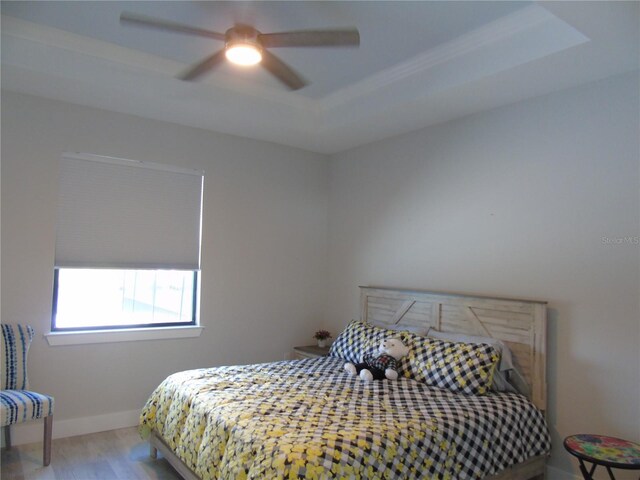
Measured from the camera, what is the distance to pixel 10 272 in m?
3.39

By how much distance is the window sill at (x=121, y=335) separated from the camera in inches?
141

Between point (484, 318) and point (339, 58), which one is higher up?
point (339, 58)

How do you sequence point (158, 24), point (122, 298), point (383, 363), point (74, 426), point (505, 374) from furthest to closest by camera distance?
point (122, 298) < point (74, 426) < point (383, 363) < point (505, 374) < point (158, 24)

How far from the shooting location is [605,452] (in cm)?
239

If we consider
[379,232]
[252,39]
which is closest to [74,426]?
[379,232]

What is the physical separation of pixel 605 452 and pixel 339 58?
2.86 m

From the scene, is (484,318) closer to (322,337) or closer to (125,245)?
(322,337)

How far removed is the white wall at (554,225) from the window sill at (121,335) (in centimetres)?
183

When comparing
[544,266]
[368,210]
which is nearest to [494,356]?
[544,266]

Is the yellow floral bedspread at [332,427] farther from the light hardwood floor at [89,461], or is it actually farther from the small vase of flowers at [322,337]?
the small vase of flowers at [322,337]

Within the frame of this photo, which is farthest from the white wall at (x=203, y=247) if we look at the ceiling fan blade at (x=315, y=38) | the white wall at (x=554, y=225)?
the ceiling fan blade at (x=315, y=38)

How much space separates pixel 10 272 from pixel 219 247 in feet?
5.30

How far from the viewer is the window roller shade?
365 cm

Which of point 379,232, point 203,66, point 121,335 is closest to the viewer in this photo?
point 203,66
